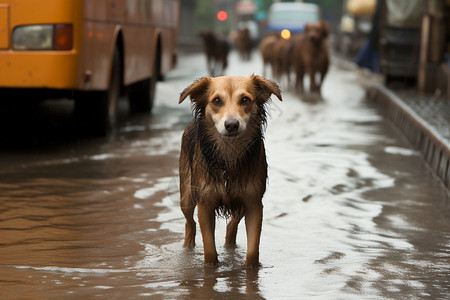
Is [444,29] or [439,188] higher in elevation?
[444,29]

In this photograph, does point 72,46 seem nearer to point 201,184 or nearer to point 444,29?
point 201,184

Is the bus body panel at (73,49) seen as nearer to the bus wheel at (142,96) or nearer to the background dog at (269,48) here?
the bus wheel at (142,96)

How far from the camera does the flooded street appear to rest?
5383 millimetres

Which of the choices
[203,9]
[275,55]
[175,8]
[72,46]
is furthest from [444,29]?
[203,9]

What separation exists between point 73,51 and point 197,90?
4664 mm

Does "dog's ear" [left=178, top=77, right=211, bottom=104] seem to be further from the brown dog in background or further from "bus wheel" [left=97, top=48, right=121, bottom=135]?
the brown dog in background

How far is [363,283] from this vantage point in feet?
17.9

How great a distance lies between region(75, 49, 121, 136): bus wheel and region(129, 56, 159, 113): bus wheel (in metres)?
3.26

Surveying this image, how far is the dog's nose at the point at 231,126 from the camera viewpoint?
523cm

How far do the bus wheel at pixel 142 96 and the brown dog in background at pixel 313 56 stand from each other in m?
6.29

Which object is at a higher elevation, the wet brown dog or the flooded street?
the wet brown dog

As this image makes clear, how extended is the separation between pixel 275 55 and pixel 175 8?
827cm

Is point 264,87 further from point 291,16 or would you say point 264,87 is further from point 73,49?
point 291,16

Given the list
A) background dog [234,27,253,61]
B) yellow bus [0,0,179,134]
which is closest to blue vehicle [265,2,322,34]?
background dog [234,27,253,61]
